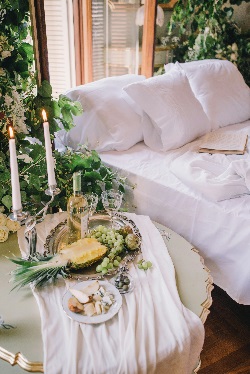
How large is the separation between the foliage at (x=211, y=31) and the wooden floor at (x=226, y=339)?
2049 mm

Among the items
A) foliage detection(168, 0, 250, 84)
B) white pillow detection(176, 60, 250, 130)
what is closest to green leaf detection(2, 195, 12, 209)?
white pillow detection(176, 60, 250, 130)

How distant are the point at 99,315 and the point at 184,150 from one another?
130 cm

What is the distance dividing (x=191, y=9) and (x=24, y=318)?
2.80 meters

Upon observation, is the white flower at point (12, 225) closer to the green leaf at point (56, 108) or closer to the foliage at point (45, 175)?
the foliage at point (45, 175)

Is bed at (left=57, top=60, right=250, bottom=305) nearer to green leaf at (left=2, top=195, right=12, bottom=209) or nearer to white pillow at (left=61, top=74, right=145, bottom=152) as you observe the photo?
white pillow at (left=61, top=74, right=145, bottom=152)

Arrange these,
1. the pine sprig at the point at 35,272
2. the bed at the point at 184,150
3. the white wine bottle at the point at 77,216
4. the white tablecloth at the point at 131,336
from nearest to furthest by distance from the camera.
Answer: the white tablecloth at the point at 131,336
the pine sprig at the point at 35,272
the white wine bottle at the point at 77,216
the bed at the point at 184,150

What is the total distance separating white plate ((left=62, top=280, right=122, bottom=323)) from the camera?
105 centimetres

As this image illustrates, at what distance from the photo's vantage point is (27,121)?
68.3 inches

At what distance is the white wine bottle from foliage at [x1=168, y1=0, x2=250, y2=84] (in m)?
2.24

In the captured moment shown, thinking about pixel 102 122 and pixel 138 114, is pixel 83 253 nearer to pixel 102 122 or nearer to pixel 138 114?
pixel 102 122

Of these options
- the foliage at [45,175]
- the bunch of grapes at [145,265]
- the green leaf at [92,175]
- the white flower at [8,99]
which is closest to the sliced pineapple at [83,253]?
the bunch of grapes at [145,265]

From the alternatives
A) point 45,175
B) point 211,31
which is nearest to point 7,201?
point 45,175

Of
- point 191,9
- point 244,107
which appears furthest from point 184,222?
point 191,9

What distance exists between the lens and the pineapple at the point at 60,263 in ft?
3.89
